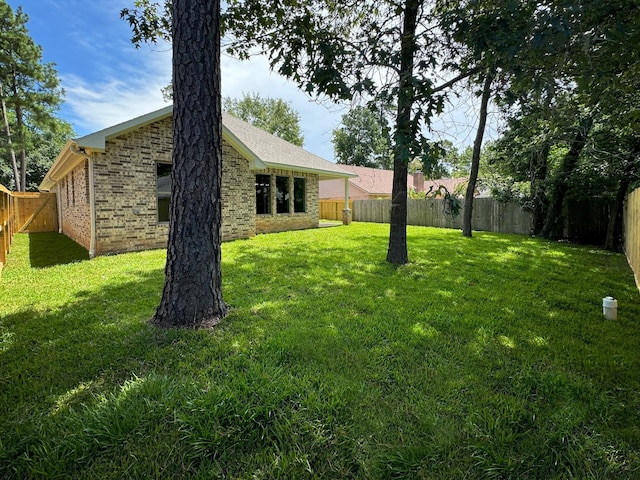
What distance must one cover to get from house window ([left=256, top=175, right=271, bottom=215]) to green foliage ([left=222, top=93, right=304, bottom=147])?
2040cm

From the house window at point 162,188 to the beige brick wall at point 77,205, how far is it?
171 centimetres

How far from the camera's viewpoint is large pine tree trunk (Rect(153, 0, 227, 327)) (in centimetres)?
314

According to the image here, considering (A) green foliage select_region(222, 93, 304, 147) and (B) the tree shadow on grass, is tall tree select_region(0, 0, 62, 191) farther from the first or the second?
A: (B) the tree shadow on grass

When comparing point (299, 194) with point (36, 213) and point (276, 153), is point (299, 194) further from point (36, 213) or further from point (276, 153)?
point (36, 213)

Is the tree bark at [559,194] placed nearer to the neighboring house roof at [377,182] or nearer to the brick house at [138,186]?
the brick house at [138,186]

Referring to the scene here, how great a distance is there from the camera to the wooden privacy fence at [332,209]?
20797mm

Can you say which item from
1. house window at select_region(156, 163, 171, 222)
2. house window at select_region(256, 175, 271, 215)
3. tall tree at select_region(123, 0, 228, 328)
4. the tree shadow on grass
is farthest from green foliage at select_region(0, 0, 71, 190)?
tall tree at select_region(123, 0, 228, 328)

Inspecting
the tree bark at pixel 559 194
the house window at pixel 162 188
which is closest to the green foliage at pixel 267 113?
the house window at pixel 162 188

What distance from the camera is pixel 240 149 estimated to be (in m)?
10.1

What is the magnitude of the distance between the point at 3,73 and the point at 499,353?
91.9 ft

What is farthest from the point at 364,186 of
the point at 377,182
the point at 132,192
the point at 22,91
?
the point at 22,91

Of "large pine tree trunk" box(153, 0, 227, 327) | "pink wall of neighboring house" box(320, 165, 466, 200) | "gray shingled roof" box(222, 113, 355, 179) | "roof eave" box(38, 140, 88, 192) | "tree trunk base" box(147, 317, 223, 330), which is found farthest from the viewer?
"pink wall of neighboring house" box(320, 165, 466, 200)

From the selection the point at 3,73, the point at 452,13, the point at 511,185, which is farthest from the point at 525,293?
the point at 3,73

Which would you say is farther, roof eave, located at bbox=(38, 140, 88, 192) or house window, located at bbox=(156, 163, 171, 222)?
house window, located at bbox=(156, 163, 171, 222)
